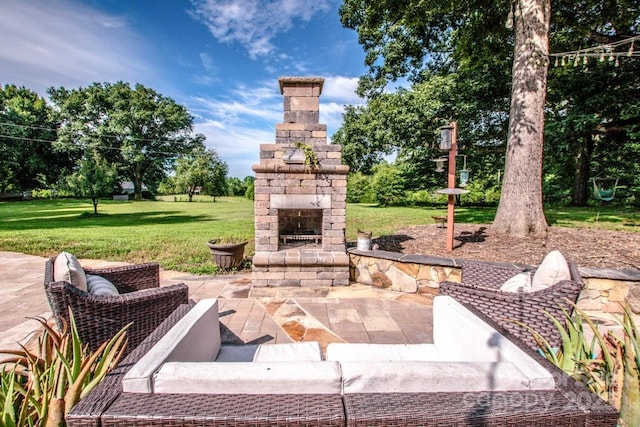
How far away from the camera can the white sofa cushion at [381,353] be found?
185 cm

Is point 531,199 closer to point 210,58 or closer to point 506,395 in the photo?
point 506,395

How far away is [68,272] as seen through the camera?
2080mm

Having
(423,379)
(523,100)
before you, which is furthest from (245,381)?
(523,100)

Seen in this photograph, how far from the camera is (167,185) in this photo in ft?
104

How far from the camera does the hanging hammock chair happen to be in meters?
10.4

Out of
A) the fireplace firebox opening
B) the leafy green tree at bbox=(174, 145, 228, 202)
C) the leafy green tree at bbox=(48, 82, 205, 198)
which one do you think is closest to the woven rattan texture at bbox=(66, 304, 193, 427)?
the fireplace firebox opening

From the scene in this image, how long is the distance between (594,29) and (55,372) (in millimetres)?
12228

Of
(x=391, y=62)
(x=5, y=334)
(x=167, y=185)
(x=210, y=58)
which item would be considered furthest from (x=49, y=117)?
(x=5, y=334)

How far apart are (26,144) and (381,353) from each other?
1254 inches

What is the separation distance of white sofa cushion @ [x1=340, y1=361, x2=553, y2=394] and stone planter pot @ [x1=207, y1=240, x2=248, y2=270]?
433 cm

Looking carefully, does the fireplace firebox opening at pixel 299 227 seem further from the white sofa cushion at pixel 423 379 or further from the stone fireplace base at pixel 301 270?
the white sofa cushion at pixel 423 379

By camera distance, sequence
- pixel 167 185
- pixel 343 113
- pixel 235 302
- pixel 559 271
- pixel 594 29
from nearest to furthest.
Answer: pixel 559 271 < pixel 235 302 < pixel 594 29 < pixel 343 113 < pixel 167 185

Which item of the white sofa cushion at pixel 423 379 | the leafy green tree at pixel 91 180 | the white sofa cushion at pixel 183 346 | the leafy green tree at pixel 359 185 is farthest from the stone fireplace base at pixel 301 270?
the leafy green tree at pixel 359 185

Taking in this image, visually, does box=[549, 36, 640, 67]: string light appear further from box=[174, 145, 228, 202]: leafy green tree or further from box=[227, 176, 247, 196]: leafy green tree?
box=[227, 176, 247, 196]: leafy green tree
